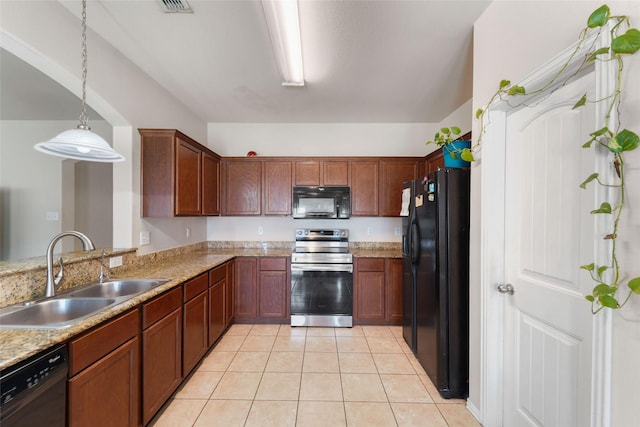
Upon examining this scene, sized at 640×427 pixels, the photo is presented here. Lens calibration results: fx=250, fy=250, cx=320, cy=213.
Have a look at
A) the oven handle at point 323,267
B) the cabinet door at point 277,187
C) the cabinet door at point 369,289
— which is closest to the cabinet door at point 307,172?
the cabinet door at point 277,187

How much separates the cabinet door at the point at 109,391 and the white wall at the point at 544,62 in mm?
2108

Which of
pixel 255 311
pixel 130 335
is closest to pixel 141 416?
pixel 130 335

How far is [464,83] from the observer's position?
2549 millimetres

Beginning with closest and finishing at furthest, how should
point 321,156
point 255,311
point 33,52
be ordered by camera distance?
point 33,52 < point 255,311 < point 321,156

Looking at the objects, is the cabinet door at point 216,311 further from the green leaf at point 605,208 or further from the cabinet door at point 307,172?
the green leaf at point 605,208

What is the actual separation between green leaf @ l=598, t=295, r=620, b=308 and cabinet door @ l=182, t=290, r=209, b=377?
93.1 inches

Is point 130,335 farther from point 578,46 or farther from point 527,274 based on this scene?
point 578,46

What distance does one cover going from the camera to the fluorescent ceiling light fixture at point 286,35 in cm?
149

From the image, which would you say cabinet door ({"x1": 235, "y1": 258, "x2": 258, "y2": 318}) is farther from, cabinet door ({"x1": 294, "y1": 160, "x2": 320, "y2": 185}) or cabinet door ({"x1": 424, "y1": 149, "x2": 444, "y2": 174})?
cabinet door ({"x1": 424, "y1": 149, "x2": 444, "y2": 174})

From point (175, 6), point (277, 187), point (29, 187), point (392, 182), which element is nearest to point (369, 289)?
point (392, 182)

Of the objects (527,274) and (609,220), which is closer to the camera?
(609,220)

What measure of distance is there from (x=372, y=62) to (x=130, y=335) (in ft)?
8.78

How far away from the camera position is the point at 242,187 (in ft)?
11.4

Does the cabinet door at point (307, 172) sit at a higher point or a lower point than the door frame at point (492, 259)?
higher
